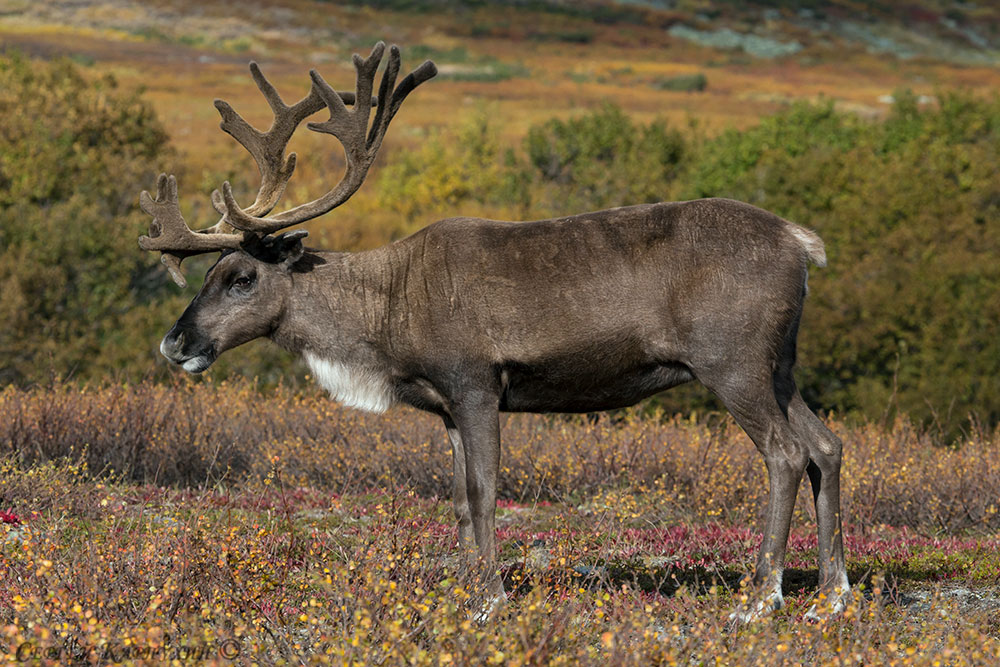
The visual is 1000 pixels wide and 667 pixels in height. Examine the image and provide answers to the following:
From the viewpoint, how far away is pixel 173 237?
770 cm

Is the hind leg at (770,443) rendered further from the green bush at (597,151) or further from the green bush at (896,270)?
the green bush at (597,151)

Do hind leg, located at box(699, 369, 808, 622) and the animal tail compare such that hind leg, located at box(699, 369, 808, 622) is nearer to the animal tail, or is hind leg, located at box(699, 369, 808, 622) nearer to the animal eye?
the animal tail

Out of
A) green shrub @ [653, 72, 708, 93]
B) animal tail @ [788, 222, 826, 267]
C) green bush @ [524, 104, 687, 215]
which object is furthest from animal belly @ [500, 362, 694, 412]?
green shrub @ [653, 72, 708, 93]

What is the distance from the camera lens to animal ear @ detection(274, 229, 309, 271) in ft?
25.2

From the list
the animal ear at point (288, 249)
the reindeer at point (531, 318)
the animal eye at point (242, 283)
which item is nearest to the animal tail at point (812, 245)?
the reindeer at point (531, 318)

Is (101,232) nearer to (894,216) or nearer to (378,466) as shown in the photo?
(378,466)

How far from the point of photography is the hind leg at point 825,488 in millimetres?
7008

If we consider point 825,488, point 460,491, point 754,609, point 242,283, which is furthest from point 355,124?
point 754,609

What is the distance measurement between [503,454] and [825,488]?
4368mm

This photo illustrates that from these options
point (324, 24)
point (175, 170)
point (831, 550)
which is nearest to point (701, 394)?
point (831, 550)

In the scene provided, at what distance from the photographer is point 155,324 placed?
2553cm

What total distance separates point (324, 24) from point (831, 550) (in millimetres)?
167004

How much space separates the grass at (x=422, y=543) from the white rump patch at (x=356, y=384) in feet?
2.07

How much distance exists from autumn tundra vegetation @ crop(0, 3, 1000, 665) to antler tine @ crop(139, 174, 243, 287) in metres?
Answer: 1.56
